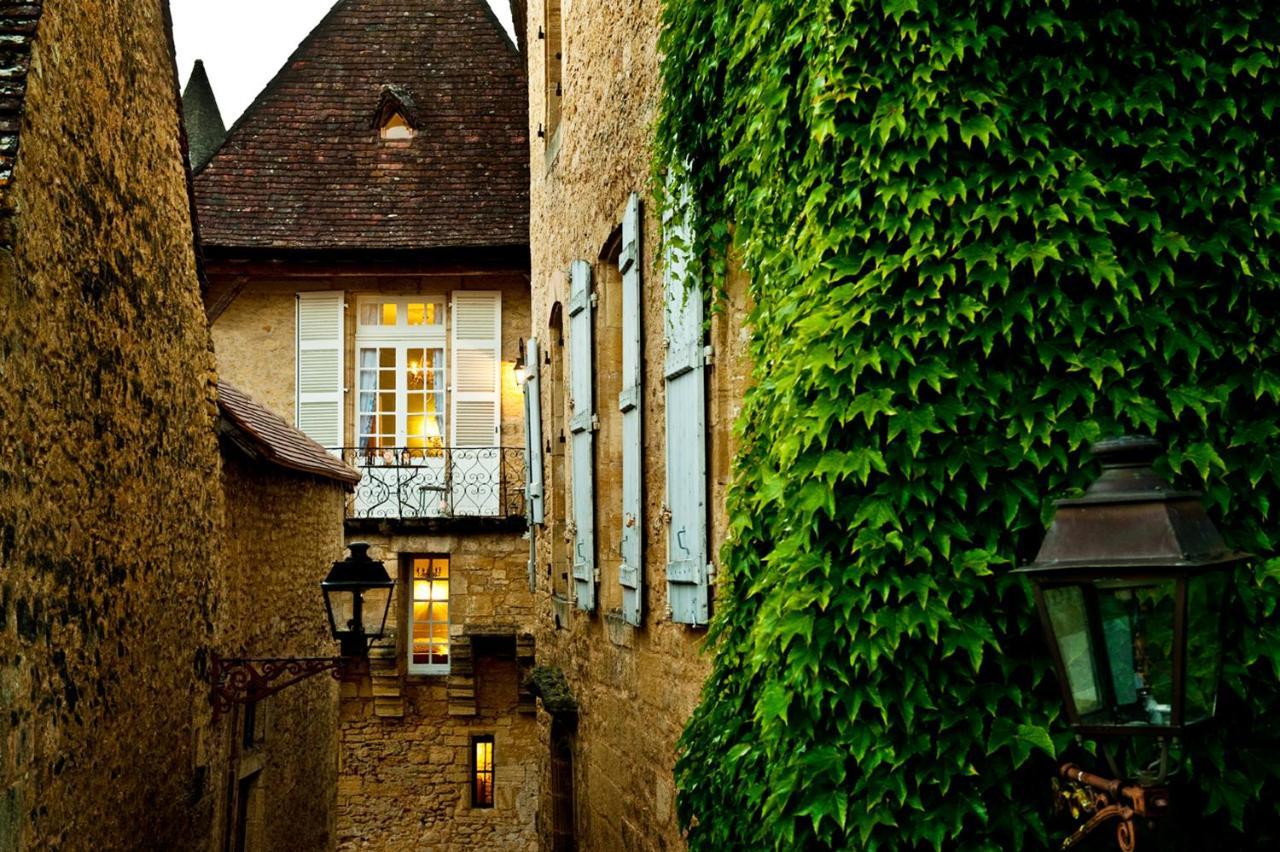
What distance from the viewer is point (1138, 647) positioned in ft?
8.45

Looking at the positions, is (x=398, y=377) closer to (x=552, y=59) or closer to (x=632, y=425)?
(x=552, y=59)

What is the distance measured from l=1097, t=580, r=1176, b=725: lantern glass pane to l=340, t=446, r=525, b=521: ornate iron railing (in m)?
14.5

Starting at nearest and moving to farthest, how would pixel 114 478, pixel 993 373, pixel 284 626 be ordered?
pixel 993 373 < pixel 114 478 < pixel 284 626

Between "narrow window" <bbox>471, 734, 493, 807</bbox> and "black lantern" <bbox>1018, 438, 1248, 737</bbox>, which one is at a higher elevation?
"black lantern" <bbox>1018, 438, 1248, 737</bbox>

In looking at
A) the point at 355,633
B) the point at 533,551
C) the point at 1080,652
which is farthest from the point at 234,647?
the point at 1080,652

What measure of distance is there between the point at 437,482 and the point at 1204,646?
15116 millimetres

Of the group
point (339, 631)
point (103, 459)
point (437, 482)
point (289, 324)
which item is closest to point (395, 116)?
point (289, 324)

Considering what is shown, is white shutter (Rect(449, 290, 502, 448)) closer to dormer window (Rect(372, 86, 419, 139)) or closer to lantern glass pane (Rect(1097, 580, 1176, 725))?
dormer window (Rect(372, 86, 419, 139))

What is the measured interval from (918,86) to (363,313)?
1453 cm

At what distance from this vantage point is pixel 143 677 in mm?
7086

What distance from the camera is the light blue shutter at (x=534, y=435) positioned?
11.4 meters

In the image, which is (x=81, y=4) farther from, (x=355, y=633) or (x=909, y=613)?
(x=909, y=613)

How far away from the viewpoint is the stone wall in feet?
57.5

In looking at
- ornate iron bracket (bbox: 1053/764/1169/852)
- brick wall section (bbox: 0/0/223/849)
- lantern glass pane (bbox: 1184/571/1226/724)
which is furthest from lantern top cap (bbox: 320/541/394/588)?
lantern glass pane (bbox: 1184/571/1226/724)
